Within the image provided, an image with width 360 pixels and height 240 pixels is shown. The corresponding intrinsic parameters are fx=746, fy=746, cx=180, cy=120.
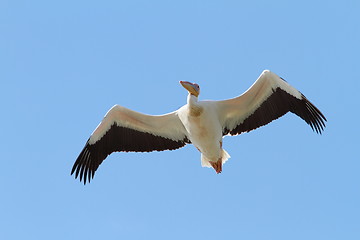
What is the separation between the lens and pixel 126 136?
13.5 m

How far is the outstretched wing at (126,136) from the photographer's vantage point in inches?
522

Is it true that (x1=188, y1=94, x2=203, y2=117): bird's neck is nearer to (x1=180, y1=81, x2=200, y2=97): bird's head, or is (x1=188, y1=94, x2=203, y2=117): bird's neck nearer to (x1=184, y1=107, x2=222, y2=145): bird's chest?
(x1=184, y1=107, x2=222, y2=145): bird's chest

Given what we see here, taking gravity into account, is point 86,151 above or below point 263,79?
below

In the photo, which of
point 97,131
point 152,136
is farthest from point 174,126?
point 97,131

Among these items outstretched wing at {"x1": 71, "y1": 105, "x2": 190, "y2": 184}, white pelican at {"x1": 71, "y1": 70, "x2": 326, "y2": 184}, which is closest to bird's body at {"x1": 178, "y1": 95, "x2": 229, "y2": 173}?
white pelican at {"x1": 71, "y1": 70, "x2": 326, "y2": 184}

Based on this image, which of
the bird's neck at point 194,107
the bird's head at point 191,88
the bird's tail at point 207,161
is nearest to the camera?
the bird's neck at point 194,107

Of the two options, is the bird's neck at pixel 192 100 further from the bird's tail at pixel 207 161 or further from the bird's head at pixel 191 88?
the bird's tail at pixel 207 161

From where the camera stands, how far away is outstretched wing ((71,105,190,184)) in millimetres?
13266

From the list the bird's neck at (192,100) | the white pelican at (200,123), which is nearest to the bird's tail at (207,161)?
the white pelican at (200,123)

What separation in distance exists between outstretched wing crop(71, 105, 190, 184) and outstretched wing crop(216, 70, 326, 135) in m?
0.88

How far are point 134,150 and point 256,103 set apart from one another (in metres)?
2.39

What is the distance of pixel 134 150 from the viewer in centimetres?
1360

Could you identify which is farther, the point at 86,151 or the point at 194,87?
the point at 86,151

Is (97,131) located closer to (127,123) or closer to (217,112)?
(127,123)
